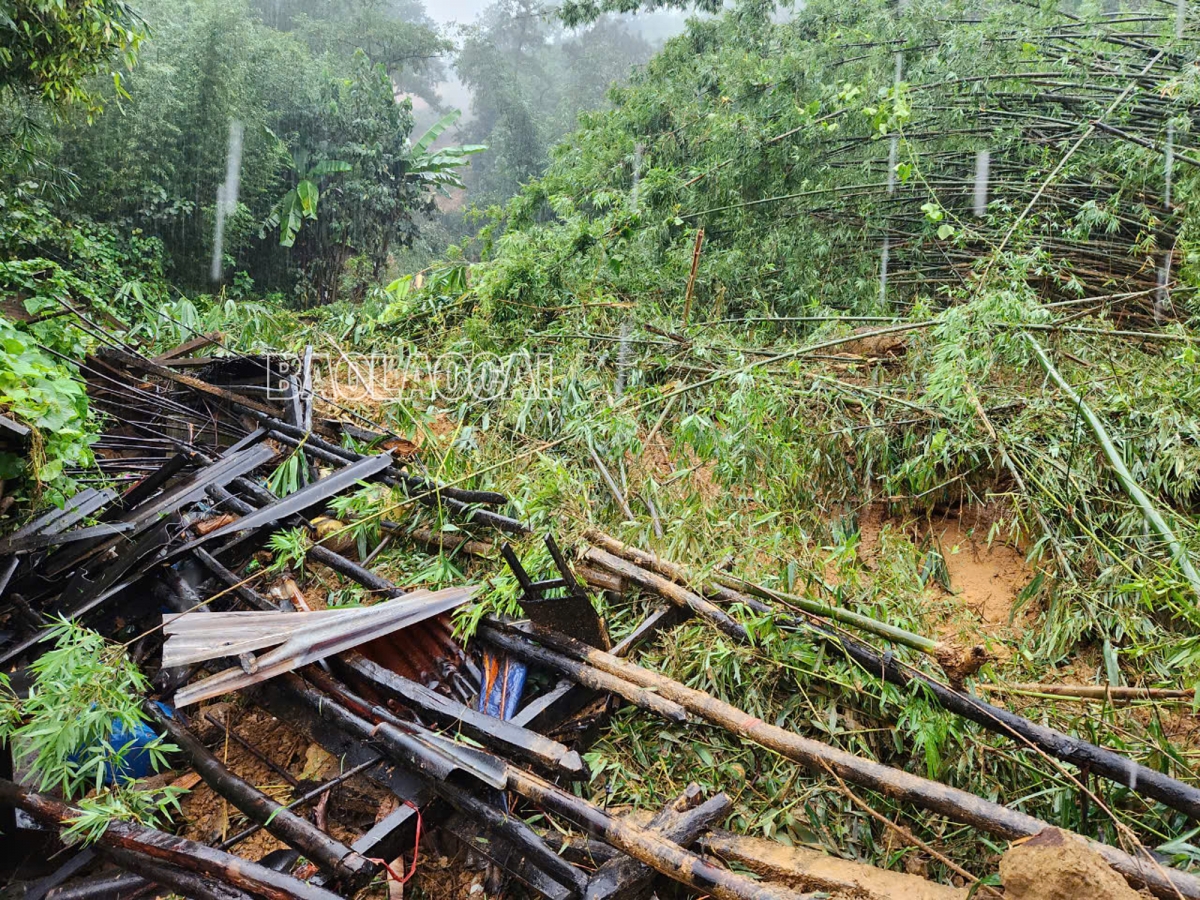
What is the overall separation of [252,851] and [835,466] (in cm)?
289

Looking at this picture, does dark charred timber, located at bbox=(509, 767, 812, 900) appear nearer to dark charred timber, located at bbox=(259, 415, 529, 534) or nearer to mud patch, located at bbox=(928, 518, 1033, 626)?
dark charred timber, located at bbox=(259, 415, 529, 534)

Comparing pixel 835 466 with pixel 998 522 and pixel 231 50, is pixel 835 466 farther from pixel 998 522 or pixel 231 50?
pixel 231 50

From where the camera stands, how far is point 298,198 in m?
12.4

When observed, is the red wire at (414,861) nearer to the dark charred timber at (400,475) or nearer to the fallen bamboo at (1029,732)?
the fallen bamboo at (1029,732)

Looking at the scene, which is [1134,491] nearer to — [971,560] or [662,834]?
[971,560]

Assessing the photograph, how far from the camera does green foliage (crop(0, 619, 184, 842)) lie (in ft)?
7.02

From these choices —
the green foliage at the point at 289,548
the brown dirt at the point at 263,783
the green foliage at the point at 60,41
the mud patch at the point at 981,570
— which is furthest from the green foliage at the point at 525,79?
the brown dirt at the point at 263,783

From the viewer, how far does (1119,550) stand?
279 centimetres

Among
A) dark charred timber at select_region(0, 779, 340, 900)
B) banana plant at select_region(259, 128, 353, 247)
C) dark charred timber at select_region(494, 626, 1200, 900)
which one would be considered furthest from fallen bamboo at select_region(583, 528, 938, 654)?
banana plant at select_region(259, 128, 353, 247)

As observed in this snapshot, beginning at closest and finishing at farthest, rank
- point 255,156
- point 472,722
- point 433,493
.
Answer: point 472,722, point 433,493, point 255,156

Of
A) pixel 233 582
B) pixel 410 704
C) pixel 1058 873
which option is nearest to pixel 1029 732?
pixel 1058 873

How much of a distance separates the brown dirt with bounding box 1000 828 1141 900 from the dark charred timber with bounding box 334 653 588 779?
1.09m

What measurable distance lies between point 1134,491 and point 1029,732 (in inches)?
45.0

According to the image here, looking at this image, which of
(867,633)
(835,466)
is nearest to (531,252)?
(835,466)
